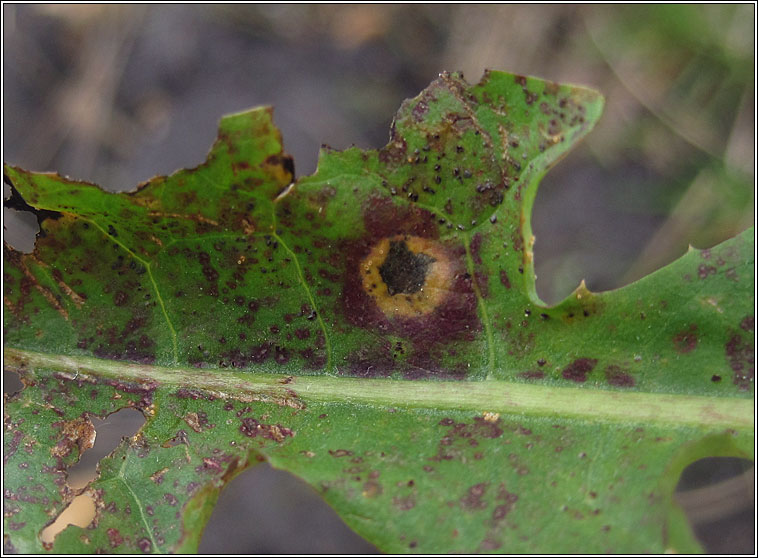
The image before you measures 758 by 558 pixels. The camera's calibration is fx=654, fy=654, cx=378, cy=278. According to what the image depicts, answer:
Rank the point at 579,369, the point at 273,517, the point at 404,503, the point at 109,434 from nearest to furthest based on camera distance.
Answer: the point at 404,503, the point at 579,369, the point at 109,434, the point at 273,517

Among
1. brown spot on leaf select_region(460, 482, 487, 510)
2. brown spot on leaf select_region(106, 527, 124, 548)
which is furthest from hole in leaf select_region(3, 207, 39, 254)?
brown spot on leaf select_region(460, 482, 487, 510)

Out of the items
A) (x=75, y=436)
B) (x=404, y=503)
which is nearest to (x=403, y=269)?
(x=404, y=503)

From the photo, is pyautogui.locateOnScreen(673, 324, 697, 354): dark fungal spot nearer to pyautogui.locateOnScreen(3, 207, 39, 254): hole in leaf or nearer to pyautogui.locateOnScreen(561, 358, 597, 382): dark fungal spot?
pyautogui.locateOnScreen(561, 358, 597, 382): dark fungal spot

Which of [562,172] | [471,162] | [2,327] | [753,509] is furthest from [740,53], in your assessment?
[2,327]

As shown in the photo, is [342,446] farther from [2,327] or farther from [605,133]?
[605,133]

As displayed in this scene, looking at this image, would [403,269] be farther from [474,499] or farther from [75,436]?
[75,436]

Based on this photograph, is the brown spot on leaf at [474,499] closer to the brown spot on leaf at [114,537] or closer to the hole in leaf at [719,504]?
the brown spot on leaf at [114,537]
